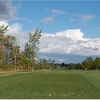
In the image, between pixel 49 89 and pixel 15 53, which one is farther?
pixel 15 53

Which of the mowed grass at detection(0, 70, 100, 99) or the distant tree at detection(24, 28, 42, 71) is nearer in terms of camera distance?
the mowed grass at detection(0, 70, 100, 99)

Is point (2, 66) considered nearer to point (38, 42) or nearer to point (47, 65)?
point (38, 42)

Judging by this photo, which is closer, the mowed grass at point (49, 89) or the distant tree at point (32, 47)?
the mowed grass at point (49, 89)

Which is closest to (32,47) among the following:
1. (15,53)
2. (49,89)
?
(15,53)

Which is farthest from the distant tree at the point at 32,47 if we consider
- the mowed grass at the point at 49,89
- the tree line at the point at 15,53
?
the mowed grass at the point at 49,89

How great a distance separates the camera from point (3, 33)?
286ft

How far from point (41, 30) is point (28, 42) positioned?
6253 millimetres

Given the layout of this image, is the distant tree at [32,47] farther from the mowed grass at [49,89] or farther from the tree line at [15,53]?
the mowed grass at [49,89]

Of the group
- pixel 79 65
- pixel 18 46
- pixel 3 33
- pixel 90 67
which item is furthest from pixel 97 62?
pixel 3 33

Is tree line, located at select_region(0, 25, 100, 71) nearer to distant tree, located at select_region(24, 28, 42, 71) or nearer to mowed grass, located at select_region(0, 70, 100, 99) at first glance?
distant tree, located at select_region(24, 28, 42, 71)

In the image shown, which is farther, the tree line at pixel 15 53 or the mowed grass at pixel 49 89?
the tree line at pixel 15 53

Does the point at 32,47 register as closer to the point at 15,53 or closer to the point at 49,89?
the point at 15,53

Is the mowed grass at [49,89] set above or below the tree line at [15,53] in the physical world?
below

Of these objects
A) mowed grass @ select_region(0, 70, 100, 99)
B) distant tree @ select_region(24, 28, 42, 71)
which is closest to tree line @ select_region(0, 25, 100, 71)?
distant tree @ select_region(24, 28, 42, 71)
